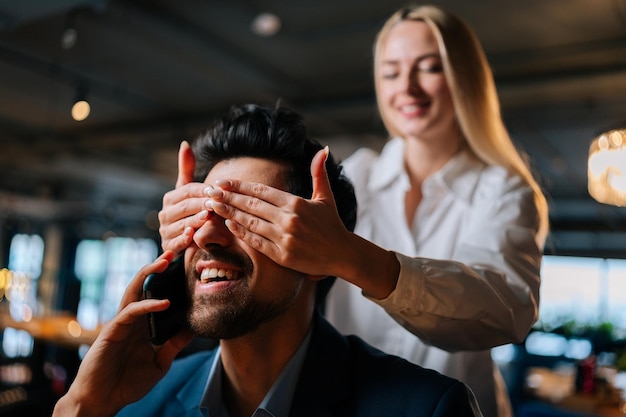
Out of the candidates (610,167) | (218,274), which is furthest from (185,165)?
(610,167)

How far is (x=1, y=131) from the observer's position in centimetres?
1016

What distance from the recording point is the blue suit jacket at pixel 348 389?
1.33 m

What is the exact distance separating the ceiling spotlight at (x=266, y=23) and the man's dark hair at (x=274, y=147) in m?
4.10

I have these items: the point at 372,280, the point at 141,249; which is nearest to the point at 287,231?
the point at 372,280

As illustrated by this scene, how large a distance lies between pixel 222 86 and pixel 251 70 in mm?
803

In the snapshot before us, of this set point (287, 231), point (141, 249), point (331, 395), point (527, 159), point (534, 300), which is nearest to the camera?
point (287, 231)

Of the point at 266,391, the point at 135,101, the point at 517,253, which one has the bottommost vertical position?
the point at 266,391

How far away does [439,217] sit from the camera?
189 centimetres

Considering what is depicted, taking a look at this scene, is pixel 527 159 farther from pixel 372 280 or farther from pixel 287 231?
pixel 287 231

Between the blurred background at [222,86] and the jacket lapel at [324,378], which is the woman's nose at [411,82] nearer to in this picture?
the blurred background at [222,86]

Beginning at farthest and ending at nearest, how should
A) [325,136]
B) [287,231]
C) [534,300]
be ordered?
[325,136] → [534,300] → [287,231]

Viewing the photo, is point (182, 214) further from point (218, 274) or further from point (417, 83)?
point (417, 83)

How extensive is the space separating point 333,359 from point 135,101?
7.43 metres

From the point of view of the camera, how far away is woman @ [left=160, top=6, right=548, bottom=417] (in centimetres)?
137
